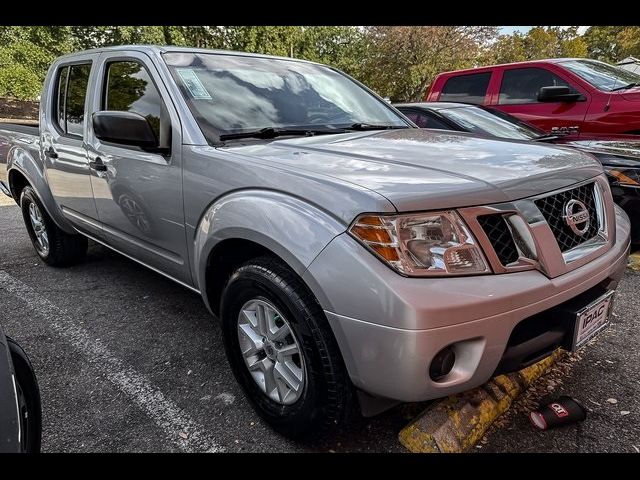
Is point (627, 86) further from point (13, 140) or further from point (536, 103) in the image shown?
point (13, 140)

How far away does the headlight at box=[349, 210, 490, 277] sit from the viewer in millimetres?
1474

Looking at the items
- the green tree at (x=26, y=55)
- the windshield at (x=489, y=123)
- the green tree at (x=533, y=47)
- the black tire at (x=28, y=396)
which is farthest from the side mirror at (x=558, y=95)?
the green tree at (x=26, y=55)

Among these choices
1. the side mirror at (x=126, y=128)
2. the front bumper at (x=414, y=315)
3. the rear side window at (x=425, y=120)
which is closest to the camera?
the front bumper at (x=414, y=315)

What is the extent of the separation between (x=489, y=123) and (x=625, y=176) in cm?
142

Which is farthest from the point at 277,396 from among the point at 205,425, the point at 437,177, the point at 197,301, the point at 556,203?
the point at 197,301

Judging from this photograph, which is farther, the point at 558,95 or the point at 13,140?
the point at 558,95

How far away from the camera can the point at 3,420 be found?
3.76 feet

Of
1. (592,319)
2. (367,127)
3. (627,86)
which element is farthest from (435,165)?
(627,86)

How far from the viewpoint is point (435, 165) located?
1.78m

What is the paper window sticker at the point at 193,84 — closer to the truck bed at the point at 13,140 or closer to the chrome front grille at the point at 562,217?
the chrome front grille at the point at 562,217

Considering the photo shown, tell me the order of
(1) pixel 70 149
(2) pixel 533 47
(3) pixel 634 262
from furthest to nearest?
1. (2) pixel 533 47
2. (3) pixel 634 262
3. (1) pixel 70 149

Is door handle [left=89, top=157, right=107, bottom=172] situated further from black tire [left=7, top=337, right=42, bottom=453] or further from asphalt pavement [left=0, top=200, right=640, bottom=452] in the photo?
black tire [left=7, top=337, right=42, bottom=453]

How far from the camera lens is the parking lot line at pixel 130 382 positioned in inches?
78.1

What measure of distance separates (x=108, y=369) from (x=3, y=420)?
4.70 ft
